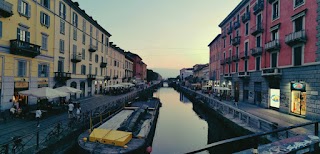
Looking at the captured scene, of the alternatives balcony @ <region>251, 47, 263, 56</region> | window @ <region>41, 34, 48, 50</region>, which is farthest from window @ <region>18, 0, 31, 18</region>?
balcony @ <region>251, 47, 263, 56</region>

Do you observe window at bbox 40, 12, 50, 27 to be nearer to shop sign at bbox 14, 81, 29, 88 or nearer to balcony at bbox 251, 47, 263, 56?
shop sign at bbox 14, 81, 29, 88

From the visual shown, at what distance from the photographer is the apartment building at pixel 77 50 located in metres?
26.4

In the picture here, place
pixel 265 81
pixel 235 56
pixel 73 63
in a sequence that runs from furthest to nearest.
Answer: pixel 235 56 < pixel 73 63 < pixel 265 81

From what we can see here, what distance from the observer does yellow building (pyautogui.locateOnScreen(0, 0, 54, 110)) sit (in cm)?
1720

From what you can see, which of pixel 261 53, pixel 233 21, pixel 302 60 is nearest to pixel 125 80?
pixel 233 21

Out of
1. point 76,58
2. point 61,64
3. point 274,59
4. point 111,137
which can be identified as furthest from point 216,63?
point 111,137

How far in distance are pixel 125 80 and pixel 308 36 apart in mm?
57127

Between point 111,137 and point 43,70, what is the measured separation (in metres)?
18.6

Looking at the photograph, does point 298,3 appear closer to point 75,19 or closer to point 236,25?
point 236,25

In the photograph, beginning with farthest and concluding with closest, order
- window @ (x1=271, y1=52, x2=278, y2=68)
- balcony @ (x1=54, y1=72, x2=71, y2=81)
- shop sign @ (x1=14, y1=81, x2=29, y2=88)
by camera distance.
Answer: balcony @ (x1=54, y1=72, x2=71, y2=81), window @ (x1=271, y1=52, x2=278, y2=68), shop sign @ (x1=14, y1=81, x2=29, y2=88)

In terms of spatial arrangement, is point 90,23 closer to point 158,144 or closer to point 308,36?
point 158,144

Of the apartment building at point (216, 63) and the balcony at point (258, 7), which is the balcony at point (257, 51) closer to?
the balcony at point (258, 7)

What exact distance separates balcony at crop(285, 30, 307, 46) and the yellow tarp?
720 inches

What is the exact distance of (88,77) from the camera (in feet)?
117
